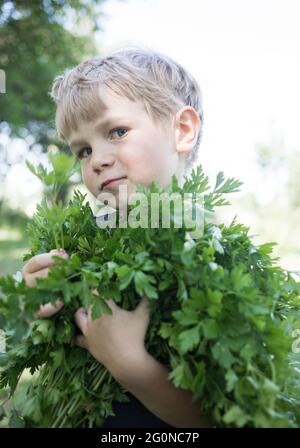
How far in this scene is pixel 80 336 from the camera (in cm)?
133

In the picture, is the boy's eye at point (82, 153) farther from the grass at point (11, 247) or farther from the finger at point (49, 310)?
the grass at point (11, 247)

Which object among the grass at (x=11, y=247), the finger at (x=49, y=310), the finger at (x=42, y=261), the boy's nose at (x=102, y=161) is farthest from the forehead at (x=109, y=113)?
the grass at (x=11, y=247)

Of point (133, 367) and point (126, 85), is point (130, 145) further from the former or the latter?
point (133, 367)

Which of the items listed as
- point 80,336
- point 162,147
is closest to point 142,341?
point 80,336

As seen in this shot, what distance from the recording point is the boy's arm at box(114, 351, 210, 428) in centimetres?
119

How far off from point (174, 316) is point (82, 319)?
347 millimetres

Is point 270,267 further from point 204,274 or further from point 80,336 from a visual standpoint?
point 80,336

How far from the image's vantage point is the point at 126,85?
1.61 meters

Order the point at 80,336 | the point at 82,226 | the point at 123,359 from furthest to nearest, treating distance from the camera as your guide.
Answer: the point at 82,226, the point at 80,336, the point at 123,359

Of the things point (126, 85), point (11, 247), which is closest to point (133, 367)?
point (126, 85)

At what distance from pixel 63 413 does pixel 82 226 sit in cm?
56

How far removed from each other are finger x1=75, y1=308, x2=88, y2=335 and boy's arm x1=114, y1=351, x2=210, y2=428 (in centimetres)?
16

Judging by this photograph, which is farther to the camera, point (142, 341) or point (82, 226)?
point (82, 226)

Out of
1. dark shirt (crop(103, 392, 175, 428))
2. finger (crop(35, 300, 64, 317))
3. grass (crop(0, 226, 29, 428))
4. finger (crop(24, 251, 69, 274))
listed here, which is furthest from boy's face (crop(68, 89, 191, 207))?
grass (crop(0, 226, 29, 428))
